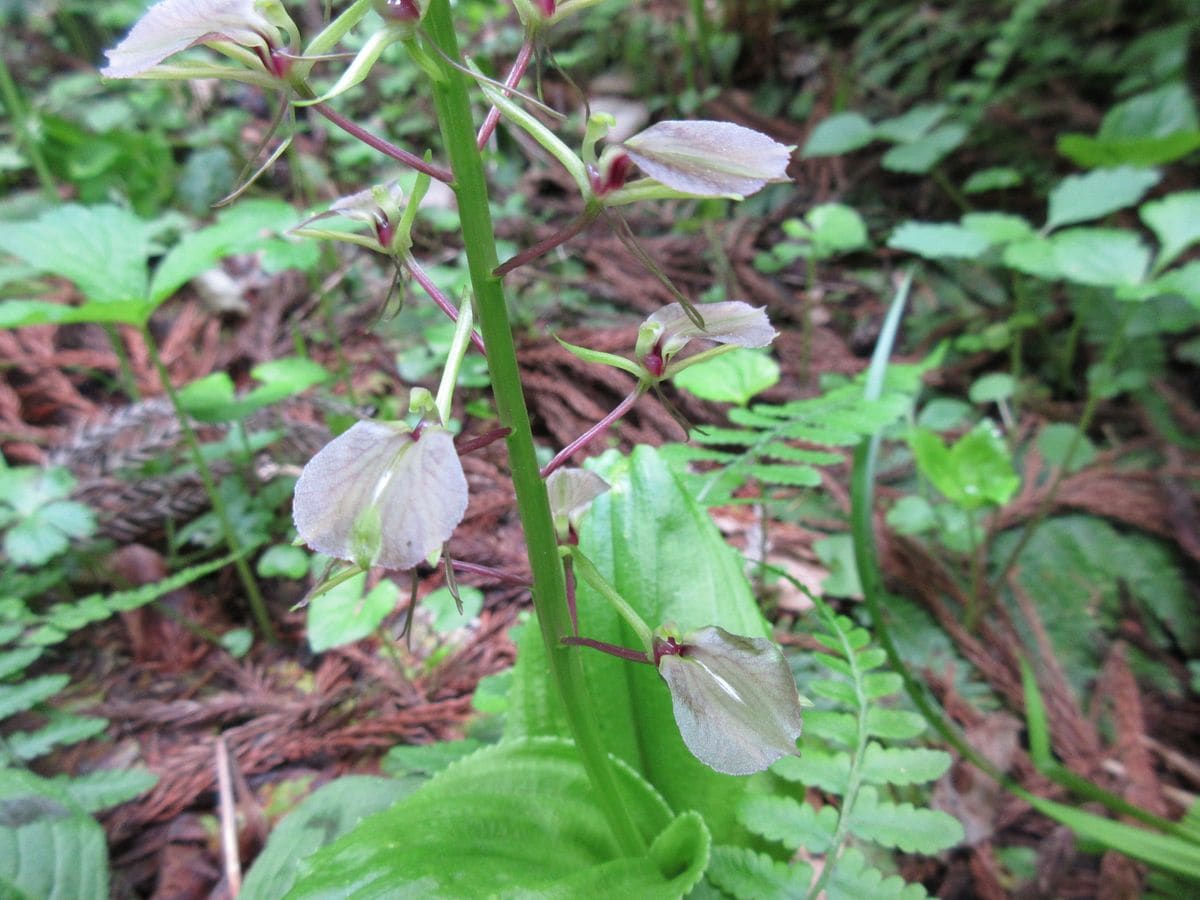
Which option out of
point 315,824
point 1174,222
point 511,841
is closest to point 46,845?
point 315,824

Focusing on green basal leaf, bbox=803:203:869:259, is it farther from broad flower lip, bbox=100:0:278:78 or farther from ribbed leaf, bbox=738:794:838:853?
broad flower lip, bbox=100:0:278:78

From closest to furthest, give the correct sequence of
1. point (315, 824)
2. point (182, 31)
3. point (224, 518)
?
point (182, 31) → point (315, 824) → point (224, 518)

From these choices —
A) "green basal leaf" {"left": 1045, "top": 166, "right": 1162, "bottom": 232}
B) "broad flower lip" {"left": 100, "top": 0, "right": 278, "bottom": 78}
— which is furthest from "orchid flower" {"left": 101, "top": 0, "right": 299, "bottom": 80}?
"green basal leaf" {"left": 1045, "top": 166, "right": 1162, "bottom": 232}

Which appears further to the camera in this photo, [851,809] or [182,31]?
[851,809]

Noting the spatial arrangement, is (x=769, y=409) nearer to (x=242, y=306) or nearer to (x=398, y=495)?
(x=398, y=495)

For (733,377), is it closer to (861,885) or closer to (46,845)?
(861,885)

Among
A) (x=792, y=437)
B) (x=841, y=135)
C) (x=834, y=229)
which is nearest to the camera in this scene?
(x=792, y=437)

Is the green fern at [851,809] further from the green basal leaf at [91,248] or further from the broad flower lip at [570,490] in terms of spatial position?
the green basal leaf at [91,248]
